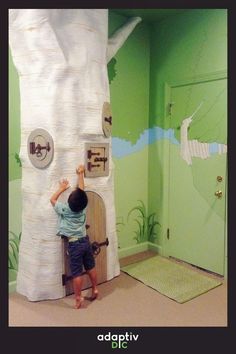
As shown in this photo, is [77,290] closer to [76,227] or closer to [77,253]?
[77,253]

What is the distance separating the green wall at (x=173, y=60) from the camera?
2.84 meters

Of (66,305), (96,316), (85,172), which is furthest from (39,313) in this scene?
(85,172)

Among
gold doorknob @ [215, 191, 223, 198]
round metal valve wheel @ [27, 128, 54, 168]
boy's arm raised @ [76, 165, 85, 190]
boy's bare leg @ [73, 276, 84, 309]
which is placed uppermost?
round metal valve wheel @ [27, 128, 54, 168]

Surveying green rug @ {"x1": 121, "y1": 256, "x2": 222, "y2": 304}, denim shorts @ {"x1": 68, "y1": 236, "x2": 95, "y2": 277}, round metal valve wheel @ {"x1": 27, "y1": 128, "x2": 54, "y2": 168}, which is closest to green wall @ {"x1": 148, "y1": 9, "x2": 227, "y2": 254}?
green rug @ {"x1": 121, "y1": 256, "x2": 222, "y2": 304}

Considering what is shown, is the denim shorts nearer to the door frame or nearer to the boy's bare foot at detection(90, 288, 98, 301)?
the boy's bare foot at detection(90, 288, 98, 301)

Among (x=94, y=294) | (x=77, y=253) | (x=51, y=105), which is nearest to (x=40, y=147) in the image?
(x=51, y=105)

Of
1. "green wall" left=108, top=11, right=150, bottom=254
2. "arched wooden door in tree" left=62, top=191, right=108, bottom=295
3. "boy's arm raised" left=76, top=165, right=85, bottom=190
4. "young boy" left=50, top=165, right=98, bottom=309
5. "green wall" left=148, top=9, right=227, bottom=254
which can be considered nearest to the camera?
"young boy" left=50, top=165, right=98, bottom=309

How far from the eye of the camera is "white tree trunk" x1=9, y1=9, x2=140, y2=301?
7.69 feet

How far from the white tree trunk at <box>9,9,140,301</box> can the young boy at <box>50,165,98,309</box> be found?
0.07m

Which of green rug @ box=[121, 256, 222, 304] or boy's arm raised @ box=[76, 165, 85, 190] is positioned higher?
boy's arm raised @ box=[76, 165, 85, 190]

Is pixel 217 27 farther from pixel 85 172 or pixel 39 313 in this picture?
pixel 39 313

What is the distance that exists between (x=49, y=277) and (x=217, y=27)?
8.57 ft

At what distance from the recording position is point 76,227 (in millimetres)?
2371

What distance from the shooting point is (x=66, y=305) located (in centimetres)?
240
